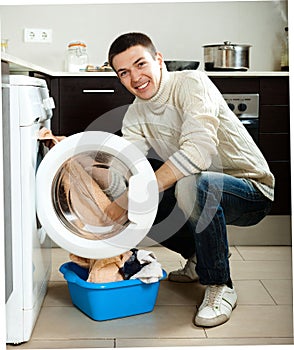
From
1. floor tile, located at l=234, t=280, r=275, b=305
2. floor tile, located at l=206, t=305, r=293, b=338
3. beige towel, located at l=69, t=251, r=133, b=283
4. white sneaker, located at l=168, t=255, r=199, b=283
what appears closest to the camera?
floor tile, located at l=206, t=305, r=293, b=338

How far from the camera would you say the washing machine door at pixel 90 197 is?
180 cm

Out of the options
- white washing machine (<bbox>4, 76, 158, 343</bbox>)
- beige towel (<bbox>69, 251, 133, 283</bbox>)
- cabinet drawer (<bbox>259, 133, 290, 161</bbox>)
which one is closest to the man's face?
white washing machine (<bbox>4, 76, 158, 343</bbox>)

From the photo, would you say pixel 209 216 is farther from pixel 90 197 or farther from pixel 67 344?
pixel 67 344

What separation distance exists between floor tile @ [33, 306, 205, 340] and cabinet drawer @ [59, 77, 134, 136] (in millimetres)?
1140

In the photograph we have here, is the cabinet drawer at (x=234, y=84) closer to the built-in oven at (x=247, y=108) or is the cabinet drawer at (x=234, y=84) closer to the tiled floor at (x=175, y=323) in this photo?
the built-in oven at (x=247, y=108)

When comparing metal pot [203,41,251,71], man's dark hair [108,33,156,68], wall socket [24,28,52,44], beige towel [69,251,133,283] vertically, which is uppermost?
wall socket [24,28,52,44]

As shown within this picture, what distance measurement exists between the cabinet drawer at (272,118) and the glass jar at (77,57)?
921 millimetres

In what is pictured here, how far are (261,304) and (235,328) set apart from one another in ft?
0.84

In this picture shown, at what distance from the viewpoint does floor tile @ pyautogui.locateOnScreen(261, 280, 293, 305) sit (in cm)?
209

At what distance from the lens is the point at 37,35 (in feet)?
10.8

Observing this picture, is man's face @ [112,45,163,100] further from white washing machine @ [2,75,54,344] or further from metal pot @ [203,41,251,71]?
metal pot @ [203,41,251,71]

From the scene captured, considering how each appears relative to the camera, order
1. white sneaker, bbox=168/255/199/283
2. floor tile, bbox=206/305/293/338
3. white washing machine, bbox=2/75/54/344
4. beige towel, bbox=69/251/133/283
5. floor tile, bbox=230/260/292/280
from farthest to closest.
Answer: floor tile, bbox=230/260/292/280 → white sneaker, bbox=168/255/199/283 → beige towel, bbox=69/251/133/283 → floor tile, bbox=206/305/293/338 → white washing machine, bbox=2/75/54/344

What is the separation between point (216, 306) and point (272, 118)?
131cm

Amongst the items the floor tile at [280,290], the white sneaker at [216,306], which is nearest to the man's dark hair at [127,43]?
the white sneaker at [216,306]
